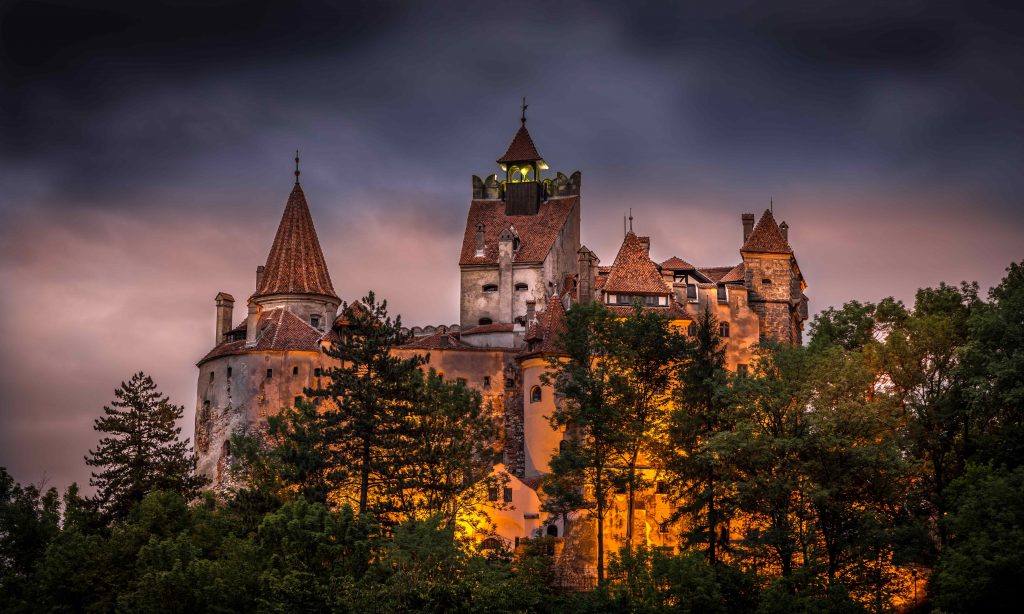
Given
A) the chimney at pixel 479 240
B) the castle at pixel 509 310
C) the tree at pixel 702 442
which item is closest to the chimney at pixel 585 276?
the castle at pixel 509 310

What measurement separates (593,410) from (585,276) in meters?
23.0

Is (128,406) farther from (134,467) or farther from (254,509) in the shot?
(254,509)

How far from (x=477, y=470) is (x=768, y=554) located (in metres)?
14.5

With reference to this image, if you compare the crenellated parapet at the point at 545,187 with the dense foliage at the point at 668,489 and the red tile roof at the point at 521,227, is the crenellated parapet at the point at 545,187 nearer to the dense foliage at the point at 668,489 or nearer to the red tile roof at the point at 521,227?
the red tile roof at the point at 521,227

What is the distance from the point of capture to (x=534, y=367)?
7969 centimetres

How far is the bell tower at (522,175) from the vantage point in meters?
95.0

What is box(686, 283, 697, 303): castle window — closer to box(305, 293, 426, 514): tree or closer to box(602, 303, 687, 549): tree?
box(602, 303, 687, 549): tree

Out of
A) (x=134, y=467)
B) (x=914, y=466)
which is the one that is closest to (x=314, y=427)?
(x=134, y=467)

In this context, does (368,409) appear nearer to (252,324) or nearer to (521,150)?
(252,324)

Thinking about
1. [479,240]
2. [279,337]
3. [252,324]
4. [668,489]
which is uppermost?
[479,240]

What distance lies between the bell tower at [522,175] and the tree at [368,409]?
90.9ft

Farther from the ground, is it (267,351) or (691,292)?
(691,292)

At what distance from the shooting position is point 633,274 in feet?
273

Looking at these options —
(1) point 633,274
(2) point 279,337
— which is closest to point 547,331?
(1) point 633,274
